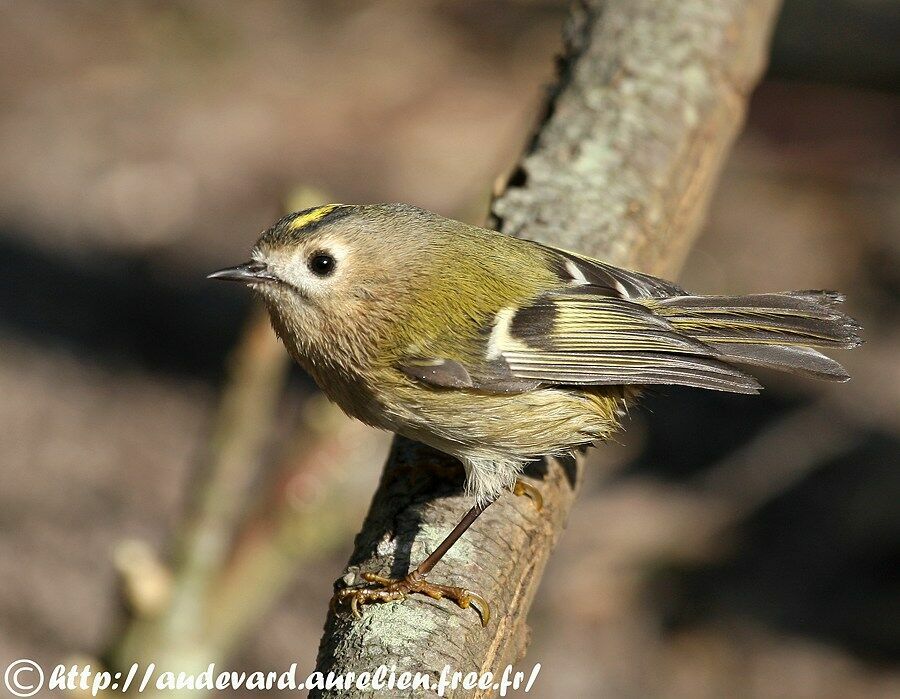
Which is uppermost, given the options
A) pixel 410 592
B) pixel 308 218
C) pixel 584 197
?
pixel 584 197

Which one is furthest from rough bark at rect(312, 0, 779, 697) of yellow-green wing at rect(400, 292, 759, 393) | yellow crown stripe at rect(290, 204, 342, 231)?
yellow crown stripe at rect(290, 204, 342, 231)

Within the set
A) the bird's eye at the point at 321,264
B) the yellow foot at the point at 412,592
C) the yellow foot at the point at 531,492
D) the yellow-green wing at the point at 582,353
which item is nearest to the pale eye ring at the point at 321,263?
the bird's eye at the point at 321,264

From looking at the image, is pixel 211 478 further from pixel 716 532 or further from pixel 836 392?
pixel 836 392

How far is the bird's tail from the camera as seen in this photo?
2.35 meters

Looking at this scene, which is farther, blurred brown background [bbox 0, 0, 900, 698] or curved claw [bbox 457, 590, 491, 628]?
blurred brown background [bbox 0, 0, 900, 698]

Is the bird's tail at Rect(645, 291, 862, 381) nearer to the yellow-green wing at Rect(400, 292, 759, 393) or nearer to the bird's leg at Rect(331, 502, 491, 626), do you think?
the yellow-green wing at Rect(400, 292, 759, 393)

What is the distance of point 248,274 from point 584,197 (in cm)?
89

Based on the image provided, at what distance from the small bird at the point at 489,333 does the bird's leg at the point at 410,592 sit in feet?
0.79

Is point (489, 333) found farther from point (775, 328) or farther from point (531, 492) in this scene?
point (775, 328)

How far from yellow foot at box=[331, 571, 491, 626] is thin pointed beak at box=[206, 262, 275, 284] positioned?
2.30 feet

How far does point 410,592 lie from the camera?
1.98 meters

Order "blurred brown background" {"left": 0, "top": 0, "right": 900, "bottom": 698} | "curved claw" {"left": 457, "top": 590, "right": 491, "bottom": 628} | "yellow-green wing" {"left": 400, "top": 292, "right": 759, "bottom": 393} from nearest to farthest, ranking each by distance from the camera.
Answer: "curved claw" {"left": 457, "top": 590, "right": 491, "bottom": 628}, "yellow-green wing" {"left": 400, "top": 292, "right": 759, "bottom": 393}, "blurred brown background" {"left": 0, "top": 0, "right": 900, "bottom": 698}

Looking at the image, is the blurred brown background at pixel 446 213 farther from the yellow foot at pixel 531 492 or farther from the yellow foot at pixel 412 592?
the yellow foot at pixel 412 592

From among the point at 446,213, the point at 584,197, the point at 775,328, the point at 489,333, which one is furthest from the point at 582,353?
the point at 446,213
